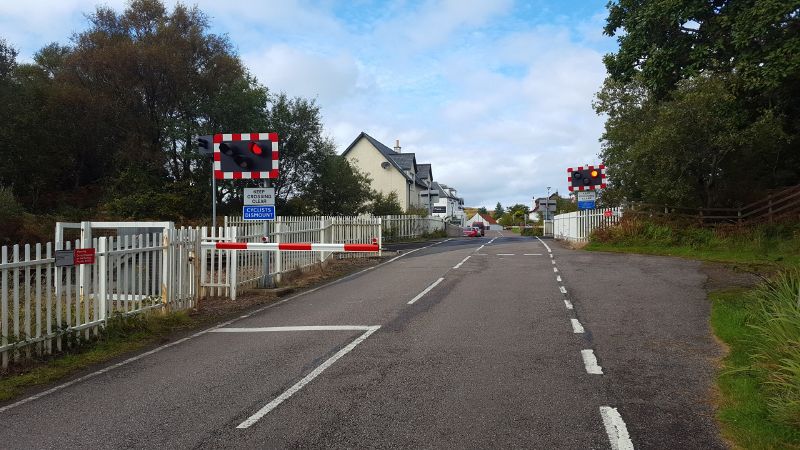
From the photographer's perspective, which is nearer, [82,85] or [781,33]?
[781,33]

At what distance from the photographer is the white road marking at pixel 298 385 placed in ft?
15.3

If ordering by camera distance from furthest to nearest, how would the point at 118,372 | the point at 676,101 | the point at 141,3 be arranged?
the point at 141,3
the point at 676,101
the point at 118,372

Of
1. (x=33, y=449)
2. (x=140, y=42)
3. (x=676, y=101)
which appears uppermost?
(x=140, y=42)

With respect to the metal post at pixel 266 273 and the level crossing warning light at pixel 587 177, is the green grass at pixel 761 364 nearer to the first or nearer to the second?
the metal post at pixel 266 273

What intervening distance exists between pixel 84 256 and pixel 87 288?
1.45 ft

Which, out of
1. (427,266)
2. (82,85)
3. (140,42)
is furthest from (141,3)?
(427,266)

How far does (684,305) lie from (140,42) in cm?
3198

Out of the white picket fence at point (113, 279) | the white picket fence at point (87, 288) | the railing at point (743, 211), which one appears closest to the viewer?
the white picket fence at point (87, 288)

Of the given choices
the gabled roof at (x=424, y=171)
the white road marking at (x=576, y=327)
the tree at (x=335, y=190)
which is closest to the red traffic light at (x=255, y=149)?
the white road marking at (x=576, y=327)

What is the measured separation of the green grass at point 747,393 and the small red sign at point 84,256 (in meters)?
7.60

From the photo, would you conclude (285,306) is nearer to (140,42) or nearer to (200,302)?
(200,302)

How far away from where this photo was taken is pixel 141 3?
33656 millimetres

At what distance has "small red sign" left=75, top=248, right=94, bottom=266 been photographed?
23.9 feet

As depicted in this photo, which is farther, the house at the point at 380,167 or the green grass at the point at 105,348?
the house at the point at 380,167
